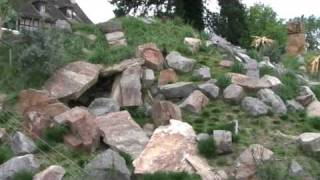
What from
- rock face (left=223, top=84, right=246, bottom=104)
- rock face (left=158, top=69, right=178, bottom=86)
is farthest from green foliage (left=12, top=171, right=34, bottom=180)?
rock face (left=223, top=84, right=246, bottom=104)

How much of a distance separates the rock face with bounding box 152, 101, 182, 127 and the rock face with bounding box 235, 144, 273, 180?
131cm

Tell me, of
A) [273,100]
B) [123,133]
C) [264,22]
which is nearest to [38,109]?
[123,133]

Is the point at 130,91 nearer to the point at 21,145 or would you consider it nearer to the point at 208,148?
the point at 208,148

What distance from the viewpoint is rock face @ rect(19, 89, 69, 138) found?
9.88 m

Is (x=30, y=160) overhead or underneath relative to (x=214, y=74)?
underneath

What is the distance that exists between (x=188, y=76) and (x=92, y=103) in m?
2.03

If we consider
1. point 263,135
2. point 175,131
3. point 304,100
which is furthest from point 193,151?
point 304,100

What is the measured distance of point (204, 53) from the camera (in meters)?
13.5

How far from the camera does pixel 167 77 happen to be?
37.9 ft

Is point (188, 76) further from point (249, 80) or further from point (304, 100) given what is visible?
point (304, 100)

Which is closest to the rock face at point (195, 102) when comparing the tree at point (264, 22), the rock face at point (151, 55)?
the rock face at point (151, 55)

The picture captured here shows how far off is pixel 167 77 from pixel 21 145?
313 centimetres

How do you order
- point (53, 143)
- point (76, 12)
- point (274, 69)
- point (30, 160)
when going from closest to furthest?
point (30, 160) < point (53, 143) < point (274, 69) < point (76, 12)

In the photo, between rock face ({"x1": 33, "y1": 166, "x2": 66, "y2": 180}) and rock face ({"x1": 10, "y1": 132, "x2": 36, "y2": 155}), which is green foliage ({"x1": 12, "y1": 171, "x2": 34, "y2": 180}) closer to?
rock face ({"x1": 33, "y1": 166, "x2": 66, "y2": 180})
